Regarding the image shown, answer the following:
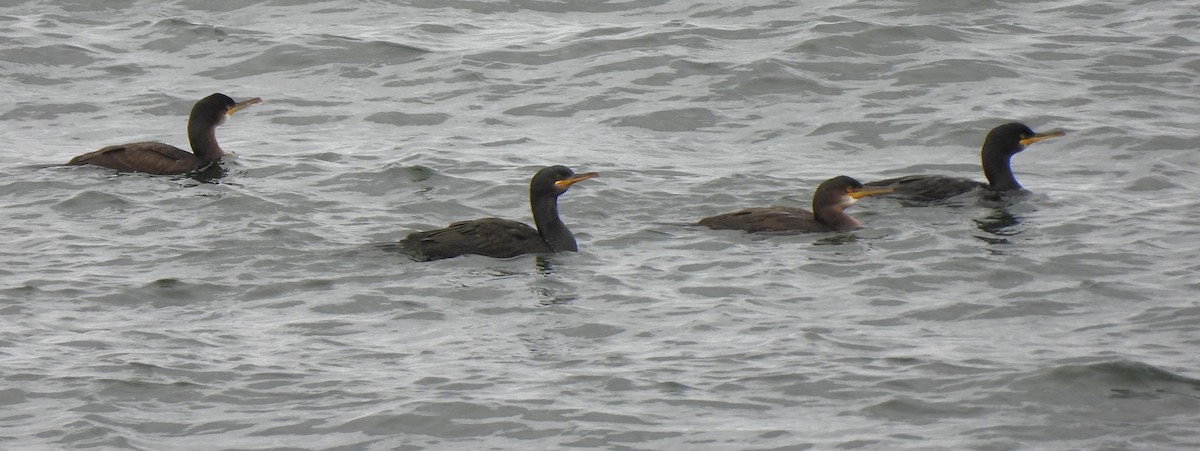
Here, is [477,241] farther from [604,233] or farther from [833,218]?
[833,218]

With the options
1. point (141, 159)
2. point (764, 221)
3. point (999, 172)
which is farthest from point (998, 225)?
point (141, 159)

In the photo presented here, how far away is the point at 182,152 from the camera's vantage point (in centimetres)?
1418

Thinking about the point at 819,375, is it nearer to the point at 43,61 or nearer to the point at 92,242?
the point at 92,242

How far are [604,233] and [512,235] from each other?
0.95 m

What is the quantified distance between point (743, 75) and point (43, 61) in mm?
7313

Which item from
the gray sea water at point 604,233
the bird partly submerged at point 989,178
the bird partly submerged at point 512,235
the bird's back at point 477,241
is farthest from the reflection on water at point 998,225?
the bird's back at point 477,241

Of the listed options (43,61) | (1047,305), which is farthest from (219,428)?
(43,61)

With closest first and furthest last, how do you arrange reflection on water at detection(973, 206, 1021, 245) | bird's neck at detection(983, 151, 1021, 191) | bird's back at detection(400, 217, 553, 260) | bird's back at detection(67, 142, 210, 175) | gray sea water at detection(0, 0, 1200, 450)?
gray sea water at detection(0, 0, 1200, 450) < bird's back at detection(400, 217, 553, 260) < reflection on water at detection(973, 206, 1021, 245) < bird's neck at detection(983, 151, 1021, 191) < bird's back at detection(67, 142, 210, 175)

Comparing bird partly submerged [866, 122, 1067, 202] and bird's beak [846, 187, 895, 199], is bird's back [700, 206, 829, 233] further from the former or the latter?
bird partly submerged [866, 122, 1067, 202]

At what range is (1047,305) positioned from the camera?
399 inches

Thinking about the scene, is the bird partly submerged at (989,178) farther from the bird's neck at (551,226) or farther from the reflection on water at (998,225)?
the bird's neck at (551,226)

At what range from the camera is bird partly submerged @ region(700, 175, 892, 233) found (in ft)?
39.7

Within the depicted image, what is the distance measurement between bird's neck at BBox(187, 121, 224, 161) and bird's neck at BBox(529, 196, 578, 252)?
12.7 feet

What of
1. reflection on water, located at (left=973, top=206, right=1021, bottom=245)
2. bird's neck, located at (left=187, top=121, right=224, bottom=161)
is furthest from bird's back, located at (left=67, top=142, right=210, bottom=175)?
reflection on water, located at (left=973, top=206, right=1021, bottom=245)
